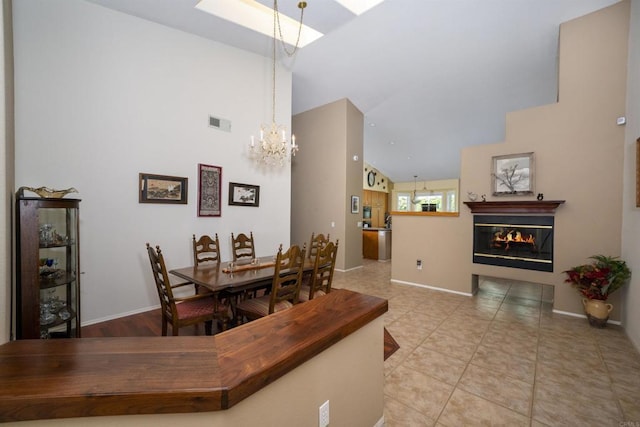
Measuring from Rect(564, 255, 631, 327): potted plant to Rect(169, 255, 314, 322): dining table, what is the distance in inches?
128

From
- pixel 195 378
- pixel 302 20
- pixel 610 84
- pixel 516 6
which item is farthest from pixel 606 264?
pixel 302 20

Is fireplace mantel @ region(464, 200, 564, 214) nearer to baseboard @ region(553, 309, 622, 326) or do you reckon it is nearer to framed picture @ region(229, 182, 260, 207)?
baseboard @ region(553, 309, 622, 326)

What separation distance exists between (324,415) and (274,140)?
11.9ft

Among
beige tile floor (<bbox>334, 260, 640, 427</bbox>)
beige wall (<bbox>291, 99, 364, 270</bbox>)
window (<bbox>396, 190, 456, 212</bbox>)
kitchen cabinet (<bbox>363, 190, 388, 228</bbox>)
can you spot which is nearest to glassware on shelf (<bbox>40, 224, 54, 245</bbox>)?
beige tile floor (<bbox>334, 260, 640, 427</bbox>)

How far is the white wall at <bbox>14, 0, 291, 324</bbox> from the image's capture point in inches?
111

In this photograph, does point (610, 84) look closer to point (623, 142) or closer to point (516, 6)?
point (623, 142)

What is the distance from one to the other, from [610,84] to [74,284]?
625 centimetres

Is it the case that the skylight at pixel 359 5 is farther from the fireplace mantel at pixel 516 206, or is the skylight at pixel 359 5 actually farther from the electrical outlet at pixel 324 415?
the electrical outlet at pixel 324 415

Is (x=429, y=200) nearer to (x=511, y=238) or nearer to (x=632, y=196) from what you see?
(x=511, y=238)

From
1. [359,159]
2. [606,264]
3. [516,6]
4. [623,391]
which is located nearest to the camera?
[623,391]

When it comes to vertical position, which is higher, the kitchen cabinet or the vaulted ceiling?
the vaulted ceiling

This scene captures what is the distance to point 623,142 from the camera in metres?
3.19

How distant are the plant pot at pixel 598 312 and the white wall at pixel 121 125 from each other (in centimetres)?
471

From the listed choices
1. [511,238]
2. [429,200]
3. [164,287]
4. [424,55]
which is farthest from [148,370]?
[429,200]
